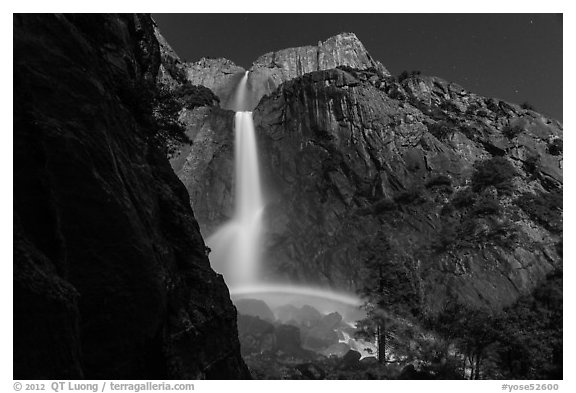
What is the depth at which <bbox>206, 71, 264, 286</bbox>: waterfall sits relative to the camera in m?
44.9

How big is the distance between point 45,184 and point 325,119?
152 feet

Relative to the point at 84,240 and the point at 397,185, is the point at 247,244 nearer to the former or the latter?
Result: the point at 397,185

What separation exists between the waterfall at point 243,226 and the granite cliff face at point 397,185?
3.99 ft

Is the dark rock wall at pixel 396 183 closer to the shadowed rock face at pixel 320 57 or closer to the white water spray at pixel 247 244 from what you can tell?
the white water spray at pixel 247 244

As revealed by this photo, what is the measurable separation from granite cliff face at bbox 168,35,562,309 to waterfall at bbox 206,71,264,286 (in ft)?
3.99

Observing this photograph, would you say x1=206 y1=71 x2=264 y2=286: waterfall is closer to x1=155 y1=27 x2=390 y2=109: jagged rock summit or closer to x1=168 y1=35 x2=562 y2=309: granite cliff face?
x1=168 y1=35 x2=562 y2=309: granite cliff face

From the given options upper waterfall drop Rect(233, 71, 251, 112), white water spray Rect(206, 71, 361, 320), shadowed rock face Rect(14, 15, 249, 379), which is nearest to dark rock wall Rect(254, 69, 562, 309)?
white water spray Rect(206, 71, 361, 320)

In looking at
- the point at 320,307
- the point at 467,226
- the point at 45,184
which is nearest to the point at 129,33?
the point at 45,184

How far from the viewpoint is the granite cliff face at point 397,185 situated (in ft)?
120

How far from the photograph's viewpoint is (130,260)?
7988 millimetres

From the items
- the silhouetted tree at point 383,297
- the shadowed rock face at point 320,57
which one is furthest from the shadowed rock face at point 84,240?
the shadowed rock face at point 320,57

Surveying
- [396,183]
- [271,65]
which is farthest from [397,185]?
[271,65]

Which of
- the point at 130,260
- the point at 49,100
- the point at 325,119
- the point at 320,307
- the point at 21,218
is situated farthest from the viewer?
the point at 325,119
